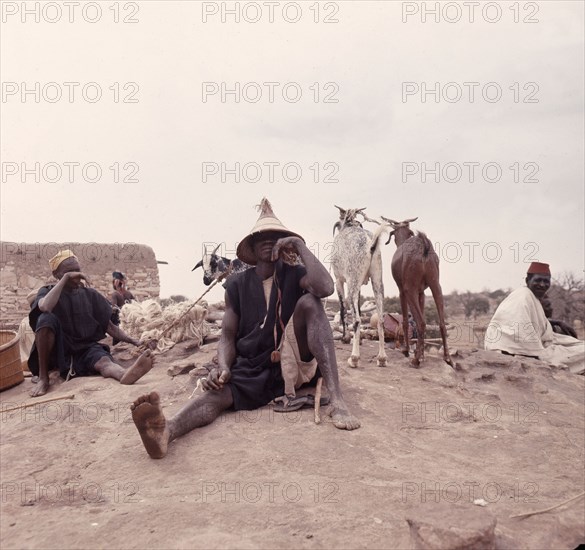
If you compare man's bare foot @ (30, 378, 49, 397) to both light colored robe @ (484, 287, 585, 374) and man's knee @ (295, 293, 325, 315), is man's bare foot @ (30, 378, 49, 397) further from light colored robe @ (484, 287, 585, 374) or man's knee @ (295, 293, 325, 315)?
light colored robe @ (484, 287, 585, 374)

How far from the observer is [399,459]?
3.23 meters

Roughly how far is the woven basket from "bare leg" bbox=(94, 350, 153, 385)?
111 centimetres

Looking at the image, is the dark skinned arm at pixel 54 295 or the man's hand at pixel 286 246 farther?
the dark skinned arm at pixel 54 295

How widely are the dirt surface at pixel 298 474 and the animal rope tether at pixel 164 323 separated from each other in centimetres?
180

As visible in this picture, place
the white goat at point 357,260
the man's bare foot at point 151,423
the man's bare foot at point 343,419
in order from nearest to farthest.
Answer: the man's bare foot at point 151,423
the man's bare foot at point 343,419
the white goat at point 357,260

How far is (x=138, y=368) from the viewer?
15.7 ft

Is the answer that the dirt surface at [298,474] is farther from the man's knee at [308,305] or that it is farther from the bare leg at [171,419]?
the man's knee at [308,305]

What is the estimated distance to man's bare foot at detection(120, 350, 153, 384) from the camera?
474 centimetres

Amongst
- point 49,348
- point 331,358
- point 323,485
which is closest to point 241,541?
point 323,485

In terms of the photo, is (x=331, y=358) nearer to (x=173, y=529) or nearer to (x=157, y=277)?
(x=173, y=529)

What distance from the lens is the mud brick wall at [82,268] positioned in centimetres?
1172

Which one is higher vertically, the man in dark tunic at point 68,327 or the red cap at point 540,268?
the red cap at point 540,268

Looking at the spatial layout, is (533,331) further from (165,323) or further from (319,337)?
(165,323)

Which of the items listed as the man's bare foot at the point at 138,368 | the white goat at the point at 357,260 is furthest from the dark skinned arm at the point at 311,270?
the white goat at the point at 357,260
